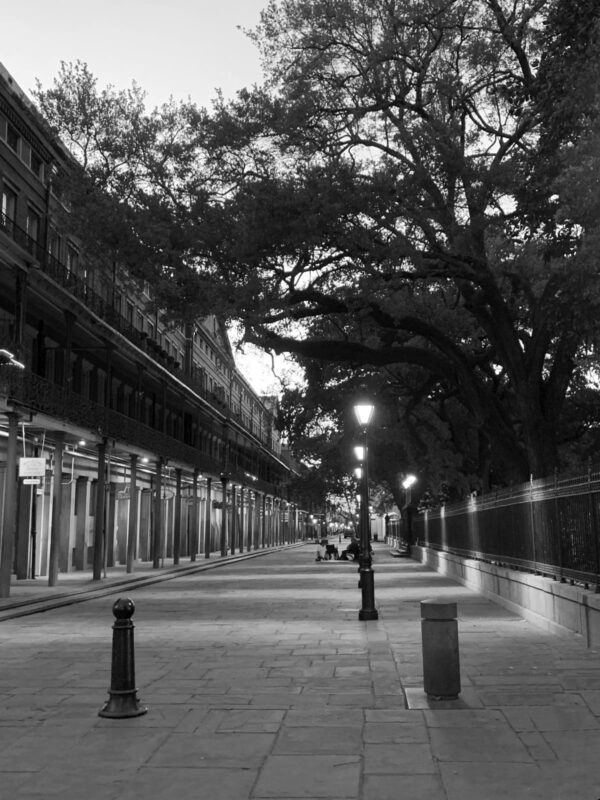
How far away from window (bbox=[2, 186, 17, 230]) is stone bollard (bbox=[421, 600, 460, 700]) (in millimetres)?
21057

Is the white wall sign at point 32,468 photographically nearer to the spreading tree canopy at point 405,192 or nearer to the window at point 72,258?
the spreading tree canopy at point 405,192

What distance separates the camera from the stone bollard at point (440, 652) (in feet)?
25.7

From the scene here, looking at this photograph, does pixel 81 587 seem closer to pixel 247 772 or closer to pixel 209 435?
pixel 247 772

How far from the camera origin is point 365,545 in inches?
614

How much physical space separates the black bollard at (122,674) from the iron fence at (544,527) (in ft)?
20.8

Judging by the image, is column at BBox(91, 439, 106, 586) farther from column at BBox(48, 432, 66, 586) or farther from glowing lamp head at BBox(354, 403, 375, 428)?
glowing lamp head at BBox(354, 403, 375, 428)

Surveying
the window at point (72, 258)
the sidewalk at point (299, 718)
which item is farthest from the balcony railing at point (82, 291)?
the sidewalk at point (299, 718)

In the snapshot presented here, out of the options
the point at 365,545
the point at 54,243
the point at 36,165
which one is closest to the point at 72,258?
the point at 54,243

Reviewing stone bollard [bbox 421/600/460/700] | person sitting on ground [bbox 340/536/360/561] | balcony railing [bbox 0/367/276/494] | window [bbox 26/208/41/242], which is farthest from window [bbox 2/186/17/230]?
person sitting on ground [bbox 340/536/360/561]

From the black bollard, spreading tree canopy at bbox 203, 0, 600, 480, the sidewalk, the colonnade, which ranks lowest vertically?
the sidewalk

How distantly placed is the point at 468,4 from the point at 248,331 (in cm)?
885

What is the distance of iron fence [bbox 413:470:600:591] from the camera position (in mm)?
11531

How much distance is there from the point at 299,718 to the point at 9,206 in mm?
22825

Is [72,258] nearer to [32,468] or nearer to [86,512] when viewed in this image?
[86,512]
